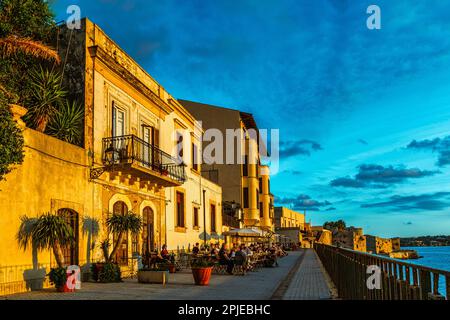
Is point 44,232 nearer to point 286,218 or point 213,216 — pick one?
point 213,216

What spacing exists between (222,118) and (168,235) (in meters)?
20.1

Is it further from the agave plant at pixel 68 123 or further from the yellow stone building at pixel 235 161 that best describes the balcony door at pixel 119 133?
the yellow stone building at pixel 235 161

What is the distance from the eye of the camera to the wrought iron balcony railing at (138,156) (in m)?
16.9

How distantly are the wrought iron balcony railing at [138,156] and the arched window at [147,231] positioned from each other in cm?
186

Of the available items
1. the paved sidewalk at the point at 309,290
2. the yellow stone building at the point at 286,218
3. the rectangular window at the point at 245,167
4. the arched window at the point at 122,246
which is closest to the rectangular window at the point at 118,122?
the arched window at the point at 122,246

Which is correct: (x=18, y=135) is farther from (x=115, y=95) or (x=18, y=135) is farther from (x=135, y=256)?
(x=135, y=256)

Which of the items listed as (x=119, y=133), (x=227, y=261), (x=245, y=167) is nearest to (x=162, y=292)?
(x=227, y=261)

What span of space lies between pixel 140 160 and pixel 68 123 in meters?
3.27

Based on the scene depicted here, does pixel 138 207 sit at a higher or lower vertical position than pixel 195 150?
lower

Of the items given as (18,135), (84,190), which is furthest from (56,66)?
(18,135)

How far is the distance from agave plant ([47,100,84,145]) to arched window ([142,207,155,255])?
5793 millimetres

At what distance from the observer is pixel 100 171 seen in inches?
643

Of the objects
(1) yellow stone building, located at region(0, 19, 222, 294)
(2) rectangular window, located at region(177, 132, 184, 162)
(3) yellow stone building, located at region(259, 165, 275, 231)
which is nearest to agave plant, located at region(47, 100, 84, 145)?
(1) yellow stone building, located at region(0, 19, 222, 294)

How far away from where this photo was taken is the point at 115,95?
60.0 ft
